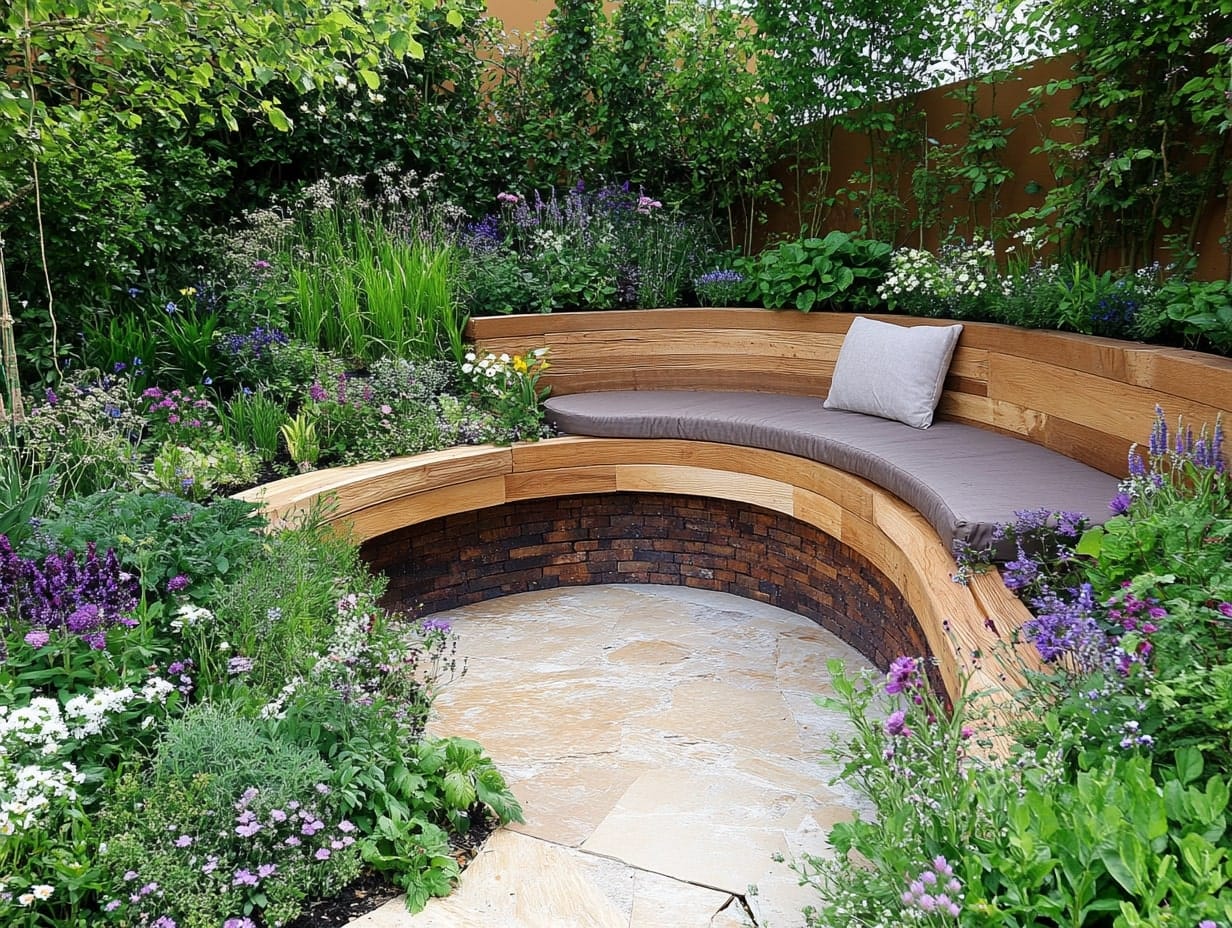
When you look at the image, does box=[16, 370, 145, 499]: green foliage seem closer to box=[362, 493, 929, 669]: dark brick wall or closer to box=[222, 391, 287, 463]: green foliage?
box=[222, 391, 287, 463]: green foliage

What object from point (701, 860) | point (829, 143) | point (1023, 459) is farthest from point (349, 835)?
point (829, 143)

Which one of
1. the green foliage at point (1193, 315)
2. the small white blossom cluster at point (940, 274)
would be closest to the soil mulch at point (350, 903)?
the green foliage at point (1193, 315)

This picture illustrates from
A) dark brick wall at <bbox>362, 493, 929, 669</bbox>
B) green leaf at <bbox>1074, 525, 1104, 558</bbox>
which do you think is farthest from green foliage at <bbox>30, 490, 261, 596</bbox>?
green leaf at <bbox>1074, 525, 1104, 558</bbox>

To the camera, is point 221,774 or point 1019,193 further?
point 1019,193

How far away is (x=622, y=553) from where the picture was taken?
486cm

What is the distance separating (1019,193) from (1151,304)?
1.62 meters

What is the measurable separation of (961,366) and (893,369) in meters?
0.28

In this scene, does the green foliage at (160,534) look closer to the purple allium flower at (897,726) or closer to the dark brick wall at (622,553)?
the dark brick wall at (622,553)

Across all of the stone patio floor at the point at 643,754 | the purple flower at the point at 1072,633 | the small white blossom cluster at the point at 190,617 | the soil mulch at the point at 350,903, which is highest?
the purple flower at the point at 1072,633

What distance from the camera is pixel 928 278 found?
4391mm

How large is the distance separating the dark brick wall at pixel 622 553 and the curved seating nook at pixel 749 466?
0.04ft

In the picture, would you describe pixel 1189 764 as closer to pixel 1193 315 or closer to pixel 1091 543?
pixel 1091 543

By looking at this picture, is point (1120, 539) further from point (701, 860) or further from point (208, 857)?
point (208, 857)

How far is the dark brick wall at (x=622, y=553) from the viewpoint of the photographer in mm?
4262
